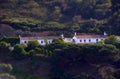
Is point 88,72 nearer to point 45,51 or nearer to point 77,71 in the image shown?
point 77,71

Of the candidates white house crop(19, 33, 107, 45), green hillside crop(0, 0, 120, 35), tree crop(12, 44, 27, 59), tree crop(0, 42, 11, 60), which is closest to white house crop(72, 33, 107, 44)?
white house crop(19, 33, 107, 45)

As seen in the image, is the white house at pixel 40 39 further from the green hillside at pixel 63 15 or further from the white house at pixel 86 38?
the green hillside at pixel 63 15

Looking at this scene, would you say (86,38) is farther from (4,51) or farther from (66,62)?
(4,51)

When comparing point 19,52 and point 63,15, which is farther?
point 63,15

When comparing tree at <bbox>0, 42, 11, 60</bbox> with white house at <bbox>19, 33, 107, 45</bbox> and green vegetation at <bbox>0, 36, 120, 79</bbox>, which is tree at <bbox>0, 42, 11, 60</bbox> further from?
white house at <bbox>19, 33, 107, 45</bbox>

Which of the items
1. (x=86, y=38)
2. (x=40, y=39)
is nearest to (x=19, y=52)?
(x=40, y=39)

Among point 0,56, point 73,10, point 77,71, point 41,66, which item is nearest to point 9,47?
point 0,56

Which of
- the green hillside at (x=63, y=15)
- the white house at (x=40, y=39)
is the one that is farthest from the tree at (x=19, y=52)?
the green hillside at (x=63, y=15)

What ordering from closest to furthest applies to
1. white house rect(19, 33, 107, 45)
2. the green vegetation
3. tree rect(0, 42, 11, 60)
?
the green vegetation < tree rect(0, 42, 11, 60) < white house rect(19, 33, 107, 45)
